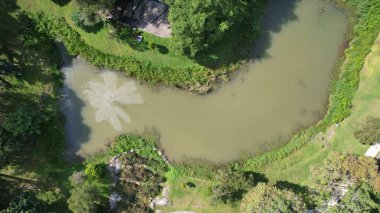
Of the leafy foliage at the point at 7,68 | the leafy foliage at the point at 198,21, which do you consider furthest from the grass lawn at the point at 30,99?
the leafy foliage at the point at 198,21

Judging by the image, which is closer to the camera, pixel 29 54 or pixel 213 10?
pixel 213 10

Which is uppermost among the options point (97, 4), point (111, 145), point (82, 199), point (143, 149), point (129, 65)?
point (97, 4)

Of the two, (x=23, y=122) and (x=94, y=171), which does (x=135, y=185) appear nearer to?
(x=94, y=171)

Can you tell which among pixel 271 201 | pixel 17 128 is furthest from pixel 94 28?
pixel 271 201

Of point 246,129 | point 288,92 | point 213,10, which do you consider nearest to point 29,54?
point 213,10

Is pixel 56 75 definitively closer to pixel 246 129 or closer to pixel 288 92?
pixel 246 129

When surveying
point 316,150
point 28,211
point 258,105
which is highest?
point 258,105

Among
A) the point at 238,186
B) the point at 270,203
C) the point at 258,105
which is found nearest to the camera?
the point at 270,203

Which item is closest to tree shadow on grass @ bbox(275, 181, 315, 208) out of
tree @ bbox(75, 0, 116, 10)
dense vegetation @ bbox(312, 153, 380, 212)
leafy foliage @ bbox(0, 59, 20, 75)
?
dense vegetation @ bbox(312, 153, 380, 212)
